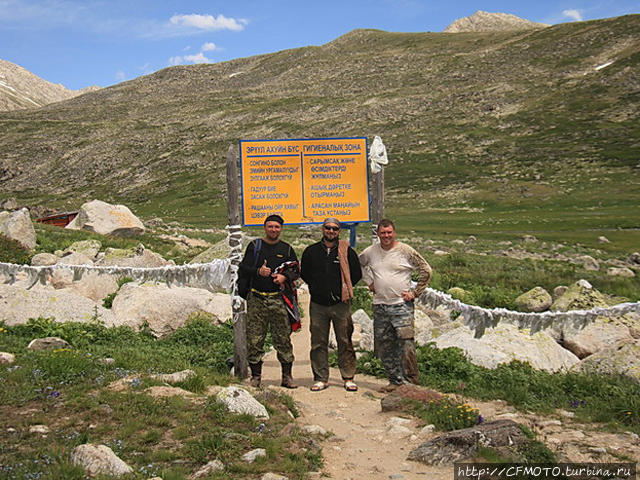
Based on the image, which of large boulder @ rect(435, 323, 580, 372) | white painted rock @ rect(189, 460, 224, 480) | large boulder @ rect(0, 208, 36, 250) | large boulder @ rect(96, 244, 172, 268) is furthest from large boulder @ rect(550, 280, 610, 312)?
large boulder @ rect(0, 208, 36, 250)

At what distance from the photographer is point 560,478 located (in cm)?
464

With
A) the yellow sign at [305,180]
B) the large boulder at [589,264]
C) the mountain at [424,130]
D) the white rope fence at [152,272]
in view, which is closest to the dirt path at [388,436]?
the yellow sign at [305,180]

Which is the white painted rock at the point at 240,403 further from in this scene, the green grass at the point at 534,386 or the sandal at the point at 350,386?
the green grass at the point at 534,386

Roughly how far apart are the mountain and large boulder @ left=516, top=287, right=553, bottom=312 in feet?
87.4

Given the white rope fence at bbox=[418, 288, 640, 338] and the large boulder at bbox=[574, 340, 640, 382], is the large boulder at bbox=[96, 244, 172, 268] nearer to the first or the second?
the white rope fence at bbox=[418, 288, 640, 338]

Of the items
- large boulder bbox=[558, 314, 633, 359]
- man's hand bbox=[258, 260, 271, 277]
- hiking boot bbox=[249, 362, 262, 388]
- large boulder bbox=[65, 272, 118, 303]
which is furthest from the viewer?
large boulder bbox=[65, 272, 118, 303]

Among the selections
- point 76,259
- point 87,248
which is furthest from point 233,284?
point 87,248

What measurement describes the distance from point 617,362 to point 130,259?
39.8 ft

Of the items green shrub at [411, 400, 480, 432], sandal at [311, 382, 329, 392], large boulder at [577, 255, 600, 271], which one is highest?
green shrub at [411, 400, 480, 432]

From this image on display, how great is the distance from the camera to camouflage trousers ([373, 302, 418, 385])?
7855 mm

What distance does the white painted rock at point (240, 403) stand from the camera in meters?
6.07

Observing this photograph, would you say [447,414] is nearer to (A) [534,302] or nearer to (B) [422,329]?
(B) [422,329]

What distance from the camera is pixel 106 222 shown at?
2384 cm

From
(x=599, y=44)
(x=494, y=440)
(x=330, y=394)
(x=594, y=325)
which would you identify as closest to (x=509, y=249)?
(x=594, y=325)
